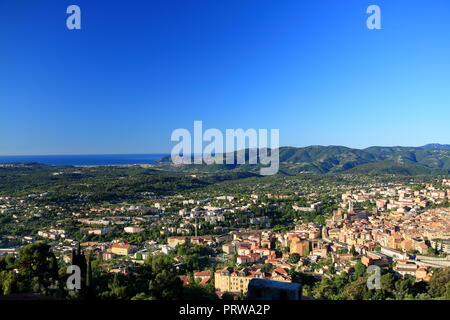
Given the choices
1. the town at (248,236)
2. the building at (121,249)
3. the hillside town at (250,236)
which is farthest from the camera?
the building at (121,249)

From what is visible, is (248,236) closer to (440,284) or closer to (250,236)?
(250,236)

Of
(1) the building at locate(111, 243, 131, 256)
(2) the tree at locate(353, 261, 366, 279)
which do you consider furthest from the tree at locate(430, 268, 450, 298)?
(1) the building at locate(111, 243, 131, 256)

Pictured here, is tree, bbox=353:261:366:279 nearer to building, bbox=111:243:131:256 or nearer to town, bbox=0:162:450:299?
town, bbox=0:162:450:299

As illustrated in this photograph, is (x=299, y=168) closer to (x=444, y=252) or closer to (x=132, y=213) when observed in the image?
(x=132, y=213)

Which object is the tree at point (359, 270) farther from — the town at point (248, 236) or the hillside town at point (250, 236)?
the hillside town at point (250, 236)

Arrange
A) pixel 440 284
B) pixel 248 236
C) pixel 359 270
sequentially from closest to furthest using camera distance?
pixel 440 284 → pixel 359 270 → pixel 248 236

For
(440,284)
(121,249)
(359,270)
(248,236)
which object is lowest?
(248,236)

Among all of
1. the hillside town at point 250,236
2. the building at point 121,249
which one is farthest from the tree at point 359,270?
the building at point 121,249

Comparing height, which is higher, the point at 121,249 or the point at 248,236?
the point at 121,249

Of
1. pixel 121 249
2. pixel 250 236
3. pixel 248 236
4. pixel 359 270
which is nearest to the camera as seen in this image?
pixel 359 270

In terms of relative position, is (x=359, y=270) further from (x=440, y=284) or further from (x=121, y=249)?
(x=121, y=249)

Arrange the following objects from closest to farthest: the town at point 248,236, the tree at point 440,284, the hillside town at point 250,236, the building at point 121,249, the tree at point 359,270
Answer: the tree at point 440,284
the tree at point 359,270
the town at point 248,236
the hillside town at point 250,236
the building at point 121,249

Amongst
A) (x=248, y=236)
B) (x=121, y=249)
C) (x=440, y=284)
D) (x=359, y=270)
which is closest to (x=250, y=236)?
(x=248, y=236)

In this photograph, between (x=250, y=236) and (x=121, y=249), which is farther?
(x=250, y=236)
